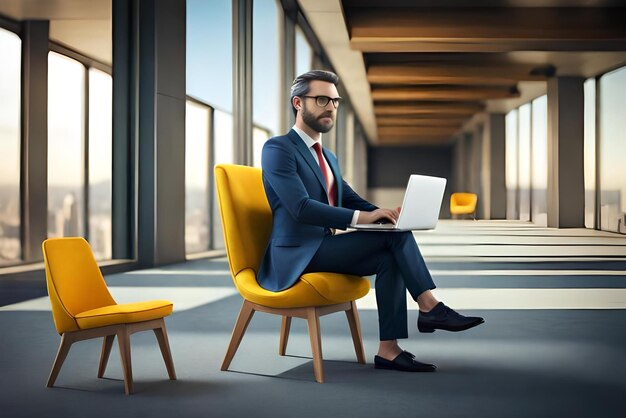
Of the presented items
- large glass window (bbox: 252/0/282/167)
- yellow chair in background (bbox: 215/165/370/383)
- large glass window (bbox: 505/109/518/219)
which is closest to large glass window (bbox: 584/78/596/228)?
large glass window (bbox: 505/109/518/219)

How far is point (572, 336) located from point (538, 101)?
20.3 metres

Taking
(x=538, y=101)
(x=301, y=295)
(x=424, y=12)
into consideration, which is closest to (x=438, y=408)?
(x=301, y=295)

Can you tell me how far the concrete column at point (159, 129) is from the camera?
8109 millimetres

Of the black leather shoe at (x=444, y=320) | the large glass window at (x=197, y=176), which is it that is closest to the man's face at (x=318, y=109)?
the black leather shoe at (x=444, y=320)

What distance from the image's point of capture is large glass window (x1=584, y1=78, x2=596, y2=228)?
732 inches

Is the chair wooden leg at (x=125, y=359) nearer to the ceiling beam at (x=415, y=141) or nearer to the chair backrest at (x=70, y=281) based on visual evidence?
the chair backrest at (x=70, y=281)

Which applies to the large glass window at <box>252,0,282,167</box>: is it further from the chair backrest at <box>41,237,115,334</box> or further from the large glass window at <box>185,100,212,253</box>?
the chair backrest at <box>41,237,115,334</box>

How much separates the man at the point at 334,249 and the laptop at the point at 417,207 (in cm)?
5

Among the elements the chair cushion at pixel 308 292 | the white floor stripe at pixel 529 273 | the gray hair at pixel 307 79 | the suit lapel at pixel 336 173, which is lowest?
the white floor stripe at pixel 529 273

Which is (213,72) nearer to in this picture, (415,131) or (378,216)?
(378,216)

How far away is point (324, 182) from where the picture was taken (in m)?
3.44

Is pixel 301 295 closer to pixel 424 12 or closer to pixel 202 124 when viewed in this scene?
pixel 202 124

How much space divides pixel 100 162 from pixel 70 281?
4894 mm

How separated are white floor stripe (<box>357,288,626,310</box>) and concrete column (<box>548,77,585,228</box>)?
13.4 meters
